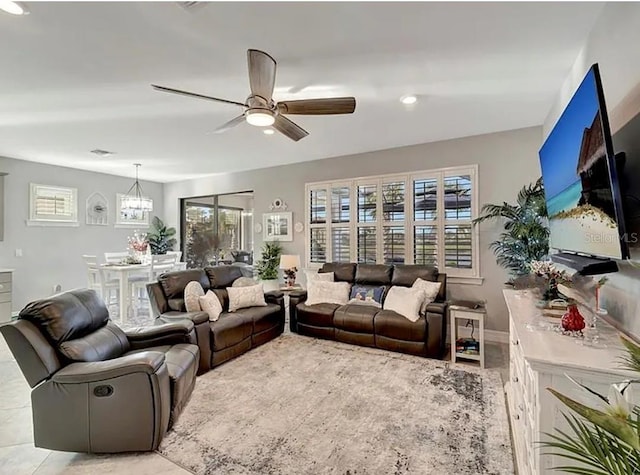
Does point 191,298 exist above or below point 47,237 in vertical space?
below

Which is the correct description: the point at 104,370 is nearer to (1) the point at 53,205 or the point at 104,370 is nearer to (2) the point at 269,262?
(2) the point at 269,262

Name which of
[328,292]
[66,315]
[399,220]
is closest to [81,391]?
[66,315]

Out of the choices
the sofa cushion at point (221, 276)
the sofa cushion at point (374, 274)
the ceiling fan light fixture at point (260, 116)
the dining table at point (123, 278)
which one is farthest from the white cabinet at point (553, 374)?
the dining table at point (123, 278)

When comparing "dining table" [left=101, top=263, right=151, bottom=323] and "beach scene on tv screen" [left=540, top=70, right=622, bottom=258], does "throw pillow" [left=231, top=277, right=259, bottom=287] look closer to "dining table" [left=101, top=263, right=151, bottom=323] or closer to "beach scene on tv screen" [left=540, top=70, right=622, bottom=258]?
"dining table" [left=101, top=263, right=151, bottom=323]

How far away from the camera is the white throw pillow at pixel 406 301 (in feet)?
12.7

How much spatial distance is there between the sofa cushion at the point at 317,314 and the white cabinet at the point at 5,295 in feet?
14.8

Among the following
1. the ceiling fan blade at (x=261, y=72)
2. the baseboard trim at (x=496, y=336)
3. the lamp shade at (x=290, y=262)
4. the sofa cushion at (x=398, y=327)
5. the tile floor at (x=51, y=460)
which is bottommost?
the tile floor at (x=51, y=460)

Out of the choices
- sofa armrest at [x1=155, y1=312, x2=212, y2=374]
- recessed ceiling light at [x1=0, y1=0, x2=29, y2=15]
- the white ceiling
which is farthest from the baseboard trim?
recessed ceiling light at [x1=0, y1=0, x2=29, y2=15]

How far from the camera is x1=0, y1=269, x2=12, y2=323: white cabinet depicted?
16.6ft

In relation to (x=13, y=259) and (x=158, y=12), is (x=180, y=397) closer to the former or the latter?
(x=158, y=12)

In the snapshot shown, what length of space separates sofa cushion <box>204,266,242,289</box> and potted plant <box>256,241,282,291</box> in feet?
3.32

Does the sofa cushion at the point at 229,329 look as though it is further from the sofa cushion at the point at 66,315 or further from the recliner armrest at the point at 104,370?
the recliner armrest at the point at 104,370

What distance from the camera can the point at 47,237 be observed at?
6.02 m

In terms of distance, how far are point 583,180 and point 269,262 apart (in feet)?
16.0
